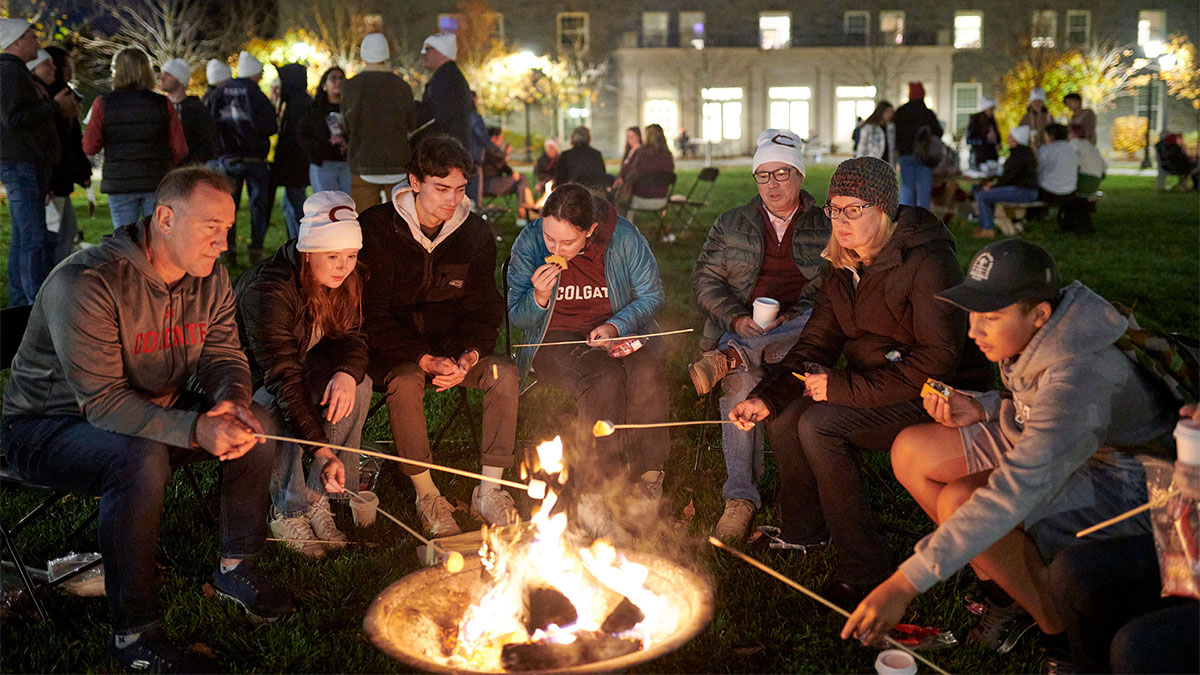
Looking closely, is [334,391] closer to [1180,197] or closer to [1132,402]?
[1132,402]

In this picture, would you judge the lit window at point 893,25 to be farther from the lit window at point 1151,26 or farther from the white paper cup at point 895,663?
the white paper cup at point 895,663

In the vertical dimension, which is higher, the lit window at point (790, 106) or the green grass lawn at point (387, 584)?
the lit window at point (790, 106)

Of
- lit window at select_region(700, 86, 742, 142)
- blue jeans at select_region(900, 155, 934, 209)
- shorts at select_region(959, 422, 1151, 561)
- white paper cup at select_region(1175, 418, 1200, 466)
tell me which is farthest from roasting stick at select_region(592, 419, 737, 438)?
lit window at select_region(700, 86, 742, 142)

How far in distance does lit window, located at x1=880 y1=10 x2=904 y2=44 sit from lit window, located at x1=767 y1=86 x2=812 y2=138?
4.07m

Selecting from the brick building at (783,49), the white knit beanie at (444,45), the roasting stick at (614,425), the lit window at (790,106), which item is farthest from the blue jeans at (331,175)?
the lit window at (790,106)

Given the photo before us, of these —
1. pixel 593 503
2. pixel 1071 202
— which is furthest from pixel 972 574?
pixel 1071 202

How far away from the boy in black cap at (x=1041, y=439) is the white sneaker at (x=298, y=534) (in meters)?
2.19

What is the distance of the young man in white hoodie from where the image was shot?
4.39m

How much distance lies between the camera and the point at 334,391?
160 inches

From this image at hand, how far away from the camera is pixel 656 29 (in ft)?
142

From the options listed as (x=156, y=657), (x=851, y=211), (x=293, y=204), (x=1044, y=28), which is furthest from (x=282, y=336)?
(x=1044, y=28)

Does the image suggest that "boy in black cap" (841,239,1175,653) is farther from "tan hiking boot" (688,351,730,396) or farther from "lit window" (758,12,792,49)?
"lit window" (758,12,792,49)

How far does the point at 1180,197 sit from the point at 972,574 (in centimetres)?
1749

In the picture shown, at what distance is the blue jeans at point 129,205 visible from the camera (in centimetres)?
820
